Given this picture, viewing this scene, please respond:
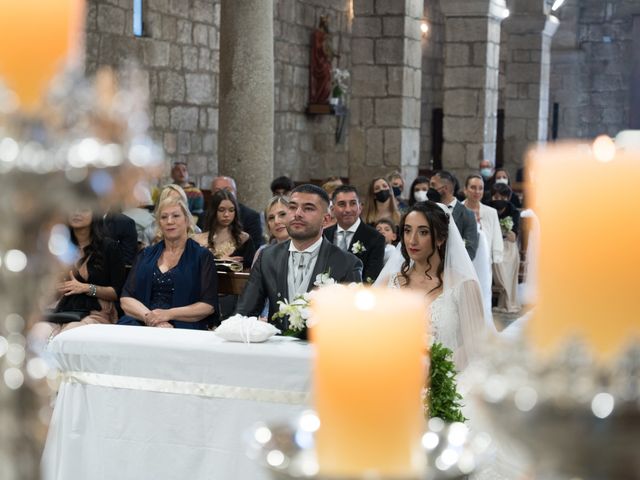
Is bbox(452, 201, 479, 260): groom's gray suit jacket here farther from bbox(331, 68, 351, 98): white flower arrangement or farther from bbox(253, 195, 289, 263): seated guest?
bbox(331, 68, 351, 98): white flower arrangement

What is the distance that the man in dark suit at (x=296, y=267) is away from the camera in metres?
5.76

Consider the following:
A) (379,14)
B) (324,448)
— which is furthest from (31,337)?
(379,14)

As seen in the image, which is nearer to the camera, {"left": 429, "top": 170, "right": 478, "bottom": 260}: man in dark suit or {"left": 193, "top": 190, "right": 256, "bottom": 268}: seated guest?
{"left": 193, "top": 190, "right": 256, "bottom": 268}: seated guest

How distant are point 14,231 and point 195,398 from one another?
3.96m

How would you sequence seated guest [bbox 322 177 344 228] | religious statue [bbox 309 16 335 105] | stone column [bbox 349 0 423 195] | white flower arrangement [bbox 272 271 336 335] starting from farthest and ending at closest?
religious statue [bbox 309 16 335 105] → stone column [bbox 349 0 423 195] → seated guest [bbox 322 177 344 228] → white flower arrangement [bbox 272 271 336 335]

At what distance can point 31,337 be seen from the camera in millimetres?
758

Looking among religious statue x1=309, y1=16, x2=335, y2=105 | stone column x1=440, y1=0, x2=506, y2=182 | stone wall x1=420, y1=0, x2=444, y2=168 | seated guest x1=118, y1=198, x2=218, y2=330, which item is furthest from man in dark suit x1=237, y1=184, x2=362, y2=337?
stone wall x1=420, y1=0, x2=444, y2=168

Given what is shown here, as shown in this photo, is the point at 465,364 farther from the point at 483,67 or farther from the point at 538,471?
the point at 483,67

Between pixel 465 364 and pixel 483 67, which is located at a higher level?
pixel 483 67

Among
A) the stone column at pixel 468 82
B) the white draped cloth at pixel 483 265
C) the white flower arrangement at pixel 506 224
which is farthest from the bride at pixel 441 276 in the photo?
the stone column at pixel 468 82

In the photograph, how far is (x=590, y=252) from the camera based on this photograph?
0.71 meters

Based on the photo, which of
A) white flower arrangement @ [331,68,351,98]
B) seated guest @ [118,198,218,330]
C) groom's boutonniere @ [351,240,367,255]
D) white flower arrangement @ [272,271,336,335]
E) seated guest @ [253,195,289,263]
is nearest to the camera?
white flower arrangement @ [272,271,336,335]

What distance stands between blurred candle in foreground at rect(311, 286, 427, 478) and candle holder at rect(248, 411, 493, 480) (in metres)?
0.06

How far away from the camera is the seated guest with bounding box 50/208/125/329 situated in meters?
7.05
